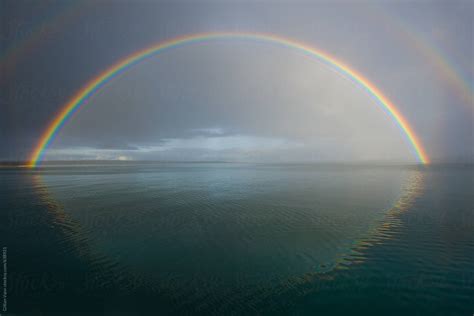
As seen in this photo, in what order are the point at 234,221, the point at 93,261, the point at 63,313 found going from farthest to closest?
1. the point at 234,221
2. the point at 93,261
3. the point at 63,313

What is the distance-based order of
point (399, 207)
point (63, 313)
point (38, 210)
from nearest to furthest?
point (63, 313) < point (38, 210) < point (399, 207)

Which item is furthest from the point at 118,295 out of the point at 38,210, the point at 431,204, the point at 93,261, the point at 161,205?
the point at 431,204

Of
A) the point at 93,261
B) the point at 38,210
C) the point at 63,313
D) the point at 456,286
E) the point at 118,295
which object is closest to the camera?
the point at 63,313

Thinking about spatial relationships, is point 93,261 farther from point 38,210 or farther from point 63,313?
point 38,210

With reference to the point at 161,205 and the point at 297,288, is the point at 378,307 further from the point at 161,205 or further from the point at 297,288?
the point at 161,205

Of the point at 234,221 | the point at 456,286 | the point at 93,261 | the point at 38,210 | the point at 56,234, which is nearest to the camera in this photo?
the point at 456,286

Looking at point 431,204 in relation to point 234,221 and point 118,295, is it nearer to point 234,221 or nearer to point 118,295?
point 234,221

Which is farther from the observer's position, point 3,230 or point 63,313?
point 3,230

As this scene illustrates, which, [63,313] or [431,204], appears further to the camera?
[431,204]

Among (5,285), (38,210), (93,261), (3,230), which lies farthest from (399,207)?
(38,210)
